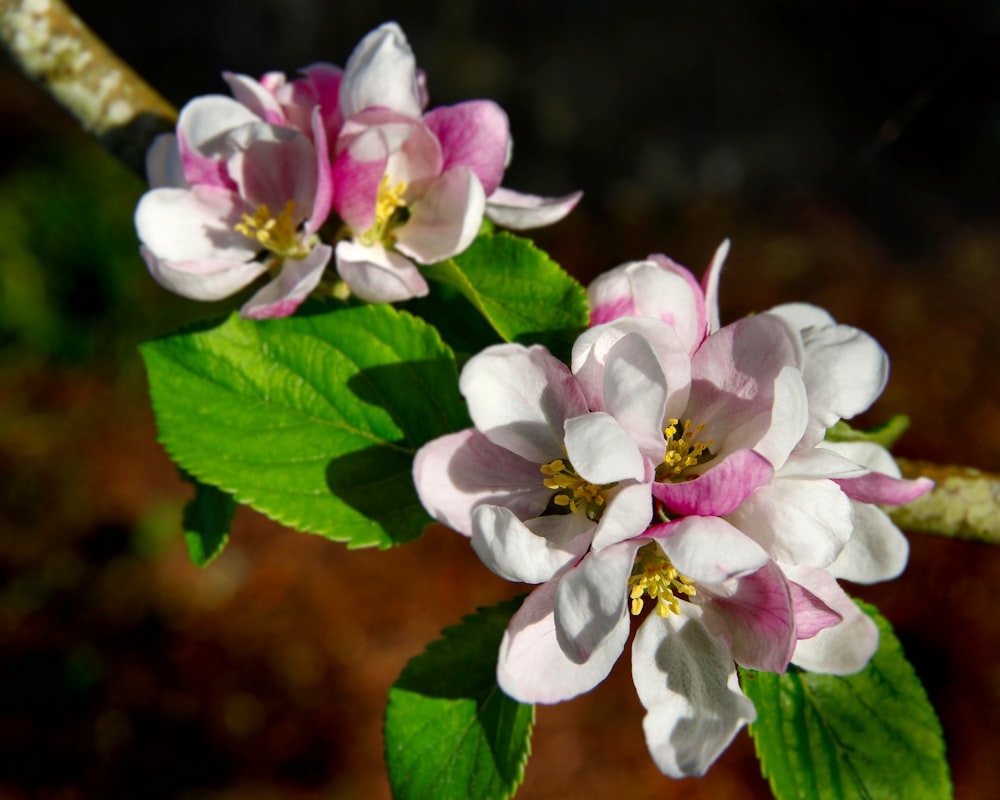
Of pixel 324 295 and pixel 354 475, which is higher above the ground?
pixel 324 295

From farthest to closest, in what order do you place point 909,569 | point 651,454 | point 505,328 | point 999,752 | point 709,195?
point 709,195
point 909,569
point 999,752
point 505,328
point 651,454

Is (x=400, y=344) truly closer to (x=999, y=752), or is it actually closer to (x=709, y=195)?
(x=999, y=752)

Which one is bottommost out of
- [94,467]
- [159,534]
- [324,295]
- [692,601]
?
[159,534]

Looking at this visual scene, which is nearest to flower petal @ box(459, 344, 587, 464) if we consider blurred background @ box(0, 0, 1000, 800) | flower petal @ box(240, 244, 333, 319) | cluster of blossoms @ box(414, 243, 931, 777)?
cluster of blossoms @ box(414, 243, 931, 777)

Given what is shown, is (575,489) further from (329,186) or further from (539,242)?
(539,242)

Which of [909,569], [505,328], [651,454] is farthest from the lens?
[909,569]

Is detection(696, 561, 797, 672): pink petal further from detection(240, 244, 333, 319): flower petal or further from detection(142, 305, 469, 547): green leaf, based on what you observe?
detection(240, 244, 333, 319): flower petal

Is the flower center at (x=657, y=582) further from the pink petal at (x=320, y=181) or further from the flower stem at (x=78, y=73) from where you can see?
the flower stem at (x=78, y=73)

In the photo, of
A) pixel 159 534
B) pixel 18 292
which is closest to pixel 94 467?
pixel 159 534

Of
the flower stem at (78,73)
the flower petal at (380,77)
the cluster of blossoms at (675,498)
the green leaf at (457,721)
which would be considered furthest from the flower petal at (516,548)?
the flower stem at (78,73)
